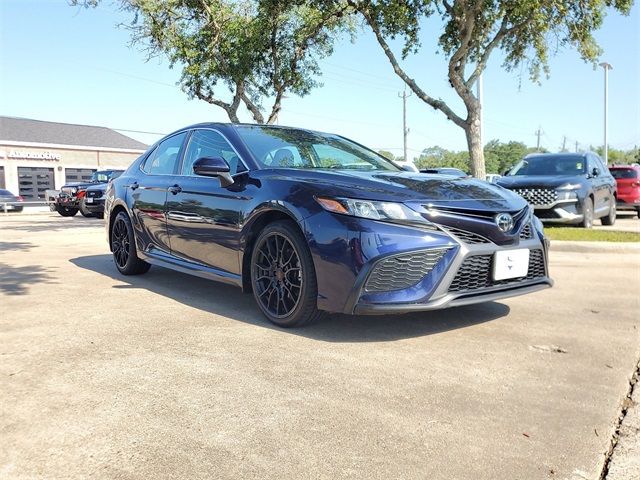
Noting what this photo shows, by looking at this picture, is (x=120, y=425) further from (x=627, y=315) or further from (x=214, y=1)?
(x=214, y=1)

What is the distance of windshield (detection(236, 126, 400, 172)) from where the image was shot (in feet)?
14.5

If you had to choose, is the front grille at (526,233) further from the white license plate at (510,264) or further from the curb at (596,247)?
the curb at (596,247)

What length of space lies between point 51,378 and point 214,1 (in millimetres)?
15961

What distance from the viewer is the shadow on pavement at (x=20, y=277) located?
17.9ft

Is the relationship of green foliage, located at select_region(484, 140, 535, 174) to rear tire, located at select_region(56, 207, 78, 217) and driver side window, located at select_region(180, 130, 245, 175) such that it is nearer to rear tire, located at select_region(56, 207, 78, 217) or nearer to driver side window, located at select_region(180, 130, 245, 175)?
rear tire, located at select_region(56, 207, 78, 217)

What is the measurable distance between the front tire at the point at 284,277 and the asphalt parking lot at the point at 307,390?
141 millimetres

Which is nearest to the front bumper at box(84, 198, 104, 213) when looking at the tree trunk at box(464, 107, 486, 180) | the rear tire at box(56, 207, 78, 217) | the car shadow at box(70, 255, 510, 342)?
the rear tire at box(56, 207, 78, 217)

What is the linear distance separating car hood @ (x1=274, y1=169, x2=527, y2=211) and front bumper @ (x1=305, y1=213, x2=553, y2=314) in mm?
208

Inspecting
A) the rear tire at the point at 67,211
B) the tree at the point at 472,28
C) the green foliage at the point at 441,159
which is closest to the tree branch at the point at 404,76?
the tree at the point at 472,28

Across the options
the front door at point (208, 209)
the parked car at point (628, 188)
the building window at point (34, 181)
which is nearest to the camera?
the front door at point (208, 209)

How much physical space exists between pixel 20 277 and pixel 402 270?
4.64 metres

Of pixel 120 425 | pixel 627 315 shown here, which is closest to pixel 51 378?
pixel 120 425

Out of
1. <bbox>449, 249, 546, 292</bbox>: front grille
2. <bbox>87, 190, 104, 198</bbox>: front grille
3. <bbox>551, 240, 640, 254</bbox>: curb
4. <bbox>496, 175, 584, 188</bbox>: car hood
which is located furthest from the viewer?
<bbox>87, 190, 104, 198</bbox>: front grille

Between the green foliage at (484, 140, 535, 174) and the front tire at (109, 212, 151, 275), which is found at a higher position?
Result: the green foliage at (484, 140, 535, 174)
